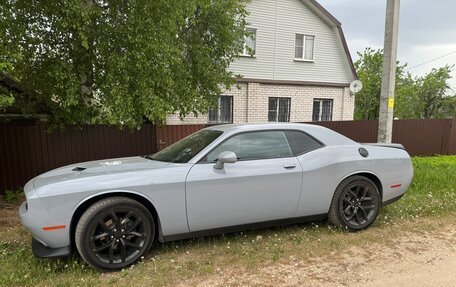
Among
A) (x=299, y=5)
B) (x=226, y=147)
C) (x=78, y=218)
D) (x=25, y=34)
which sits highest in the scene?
(x=299, y=5)

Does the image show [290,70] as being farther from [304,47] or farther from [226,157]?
[226,157]

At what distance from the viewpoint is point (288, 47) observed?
45.4 feet

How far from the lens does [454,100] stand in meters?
25.6

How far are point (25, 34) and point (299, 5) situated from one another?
11.7m

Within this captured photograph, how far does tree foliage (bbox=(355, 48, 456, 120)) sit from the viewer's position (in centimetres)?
2553

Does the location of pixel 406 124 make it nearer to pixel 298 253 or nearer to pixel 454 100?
pixel 298 253

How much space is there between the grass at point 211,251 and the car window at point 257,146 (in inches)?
42.9

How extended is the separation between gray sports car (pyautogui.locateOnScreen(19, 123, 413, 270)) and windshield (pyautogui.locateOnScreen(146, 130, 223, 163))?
0.8 inches

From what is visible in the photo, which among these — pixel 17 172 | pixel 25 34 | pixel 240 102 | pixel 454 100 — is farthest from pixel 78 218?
pixel 454 100

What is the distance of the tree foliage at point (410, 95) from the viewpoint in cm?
2553

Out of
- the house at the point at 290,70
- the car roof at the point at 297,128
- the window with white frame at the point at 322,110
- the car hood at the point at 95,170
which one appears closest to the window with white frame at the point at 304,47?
the house at the point at 290,70

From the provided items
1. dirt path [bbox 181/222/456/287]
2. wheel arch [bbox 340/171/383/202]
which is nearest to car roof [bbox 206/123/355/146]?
wheel arch [bbox 340/171/383/202]

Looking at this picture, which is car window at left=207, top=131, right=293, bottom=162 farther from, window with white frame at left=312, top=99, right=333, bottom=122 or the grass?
window with white frame at left=312, top=99, right=333, bottom=122

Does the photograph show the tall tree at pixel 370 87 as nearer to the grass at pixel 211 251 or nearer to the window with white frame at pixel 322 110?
the window with white frame at pixel 322 110
